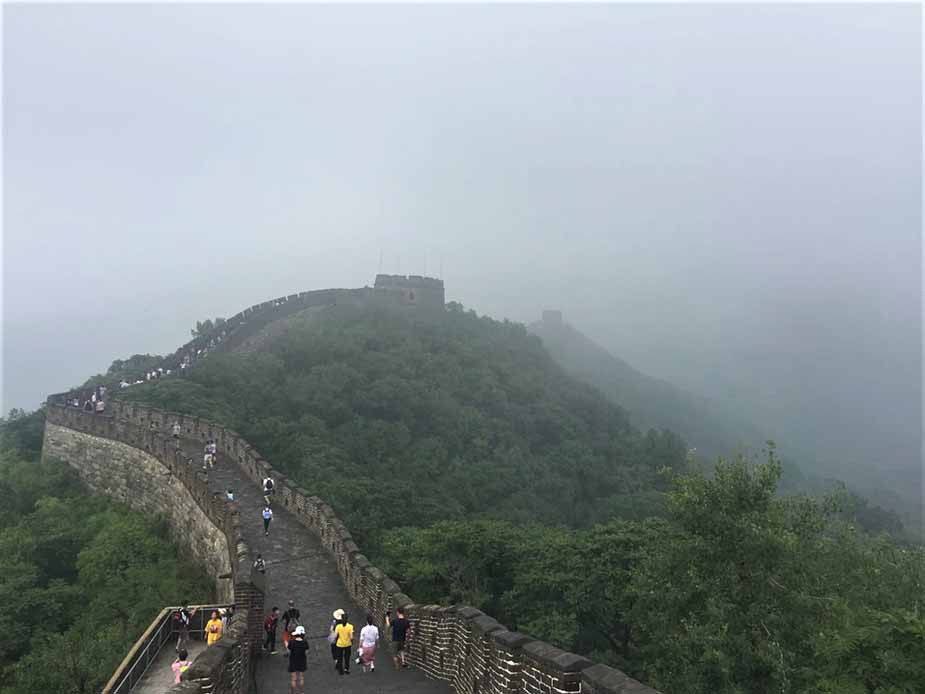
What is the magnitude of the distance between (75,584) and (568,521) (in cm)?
2394

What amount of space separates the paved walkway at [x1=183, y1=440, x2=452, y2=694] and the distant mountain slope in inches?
2314

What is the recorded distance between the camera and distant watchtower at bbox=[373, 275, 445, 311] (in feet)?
192

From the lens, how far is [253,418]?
28375 mm

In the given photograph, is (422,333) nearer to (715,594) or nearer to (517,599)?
(517,599)

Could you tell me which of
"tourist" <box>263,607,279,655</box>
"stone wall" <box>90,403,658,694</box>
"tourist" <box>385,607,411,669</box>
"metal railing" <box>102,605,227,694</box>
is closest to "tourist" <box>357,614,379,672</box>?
"tourist" <box>385,607,411,669</box>

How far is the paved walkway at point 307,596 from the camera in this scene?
9016mm

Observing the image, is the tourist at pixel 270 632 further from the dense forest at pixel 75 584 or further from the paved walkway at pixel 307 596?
the dense forest at pixel 75 584

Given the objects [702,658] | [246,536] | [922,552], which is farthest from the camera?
[922,552]

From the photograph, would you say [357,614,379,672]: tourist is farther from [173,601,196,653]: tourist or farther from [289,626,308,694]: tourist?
[173,601,196,653]: tourist

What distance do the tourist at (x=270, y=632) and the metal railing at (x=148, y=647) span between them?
1.16m

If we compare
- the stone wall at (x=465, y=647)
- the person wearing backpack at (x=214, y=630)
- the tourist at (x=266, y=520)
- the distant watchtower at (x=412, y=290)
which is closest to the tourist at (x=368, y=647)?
the stone wall at (x=465, y=647)

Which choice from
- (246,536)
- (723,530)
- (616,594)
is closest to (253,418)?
(246,536)

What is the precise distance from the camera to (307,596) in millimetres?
12445

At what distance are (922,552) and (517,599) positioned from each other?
10531mm
